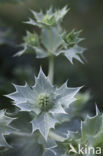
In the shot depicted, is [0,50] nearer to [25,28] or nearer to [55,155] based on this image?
[25,28]

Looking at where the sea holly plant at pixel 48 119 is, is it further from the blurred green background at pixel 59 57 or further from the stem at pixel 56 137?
the blurred green background at pixel 59 57

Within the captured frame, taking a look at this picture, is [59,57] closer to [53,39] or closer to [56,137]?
[53,39]

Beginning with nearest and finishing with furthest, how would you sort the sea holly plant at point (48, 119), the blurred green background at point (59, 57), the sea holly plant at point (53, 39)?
the sea holly plant at point (48, 119) < the sea holly plant at point (53, 39) < the blurred green background at point (59, 57)

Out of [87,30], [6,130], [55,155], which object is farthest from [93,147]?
[87,30]

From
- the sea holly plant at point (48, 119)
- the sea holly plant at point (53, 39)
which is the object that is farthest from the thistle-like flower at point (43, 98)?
the sea holly plant at point (53, 39)

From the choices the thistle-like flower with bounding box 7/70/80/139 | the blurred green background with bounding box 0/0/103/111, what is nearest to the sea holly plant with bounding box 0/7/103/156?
→ the thistle-like flower with bounding box 7/70/80/139

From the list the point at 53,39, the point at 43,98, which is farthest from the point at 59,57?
the point at 43,98

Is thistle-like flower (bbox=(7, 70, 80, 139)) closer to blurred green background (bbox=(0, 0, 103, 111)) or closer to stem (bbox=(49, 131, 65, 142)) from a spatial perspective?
stem (bbox=(49, 131, 65, 142))
